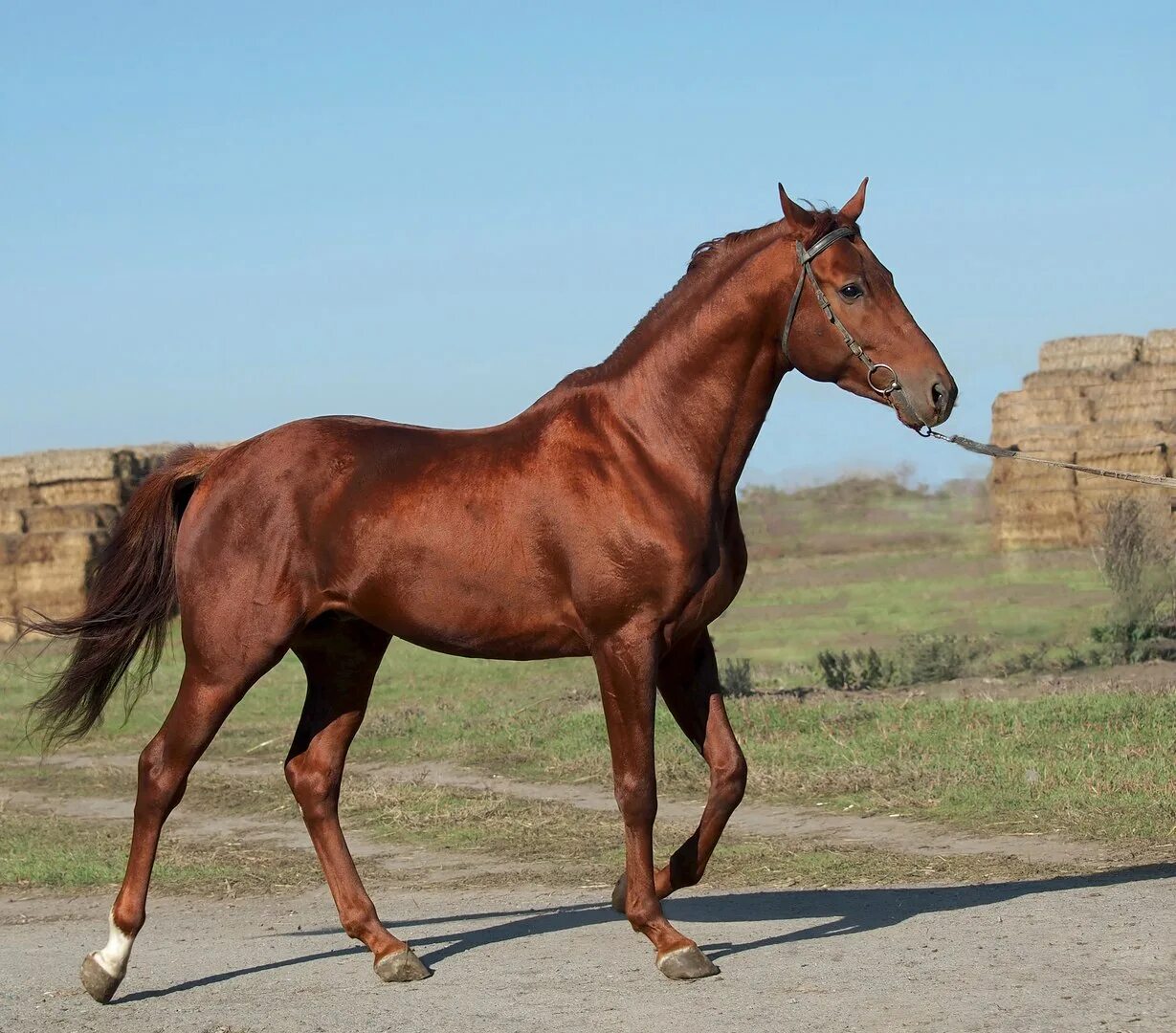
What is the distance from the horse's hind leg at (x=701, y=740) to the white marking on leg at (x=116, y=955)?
1927 millimetres

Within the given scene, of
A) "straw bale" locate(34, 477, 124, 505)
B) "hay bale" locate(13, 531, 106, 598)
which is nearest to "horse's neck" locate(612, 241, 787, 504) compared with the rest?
"hay bale" locate(13, 531, 106, 598)

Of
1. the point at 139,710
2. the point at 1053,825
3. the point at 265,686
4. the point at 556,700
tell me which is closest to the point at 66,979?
the point at 1053,825

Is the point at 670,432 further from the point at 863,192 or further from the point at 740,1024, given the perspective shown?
the point at 740,1024

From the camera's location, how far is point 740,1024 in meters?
5.12

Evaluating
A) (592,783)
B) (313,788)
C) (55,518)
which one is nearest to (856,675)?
(592,783)

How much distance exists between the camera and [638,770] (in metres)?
5.98

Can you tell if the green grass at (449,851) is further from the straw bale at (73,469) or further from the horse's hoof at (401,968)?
the straw bale at (73,469)

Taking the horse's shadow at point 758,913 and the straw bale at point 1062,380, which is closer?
the horse's shadow at point 758,913

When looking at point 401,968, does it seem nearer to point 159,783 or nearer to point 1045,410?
point 159,783

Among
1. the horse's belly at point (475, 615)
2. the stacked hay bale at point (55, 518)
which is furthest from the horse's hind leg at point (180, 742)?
the stacked hay bale at point (55, 518)

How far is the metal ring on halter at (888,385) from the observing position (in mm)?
5918

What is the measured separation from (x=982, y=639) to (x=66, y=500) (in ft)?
57.0

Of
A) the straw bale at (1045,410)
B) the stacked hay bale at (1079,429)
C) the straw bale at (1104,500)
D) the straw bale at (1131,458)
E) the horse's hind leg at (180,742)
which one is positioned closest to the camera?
the horse's hind leg at (180,742)

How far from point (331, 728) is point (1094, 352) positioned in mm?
28509
